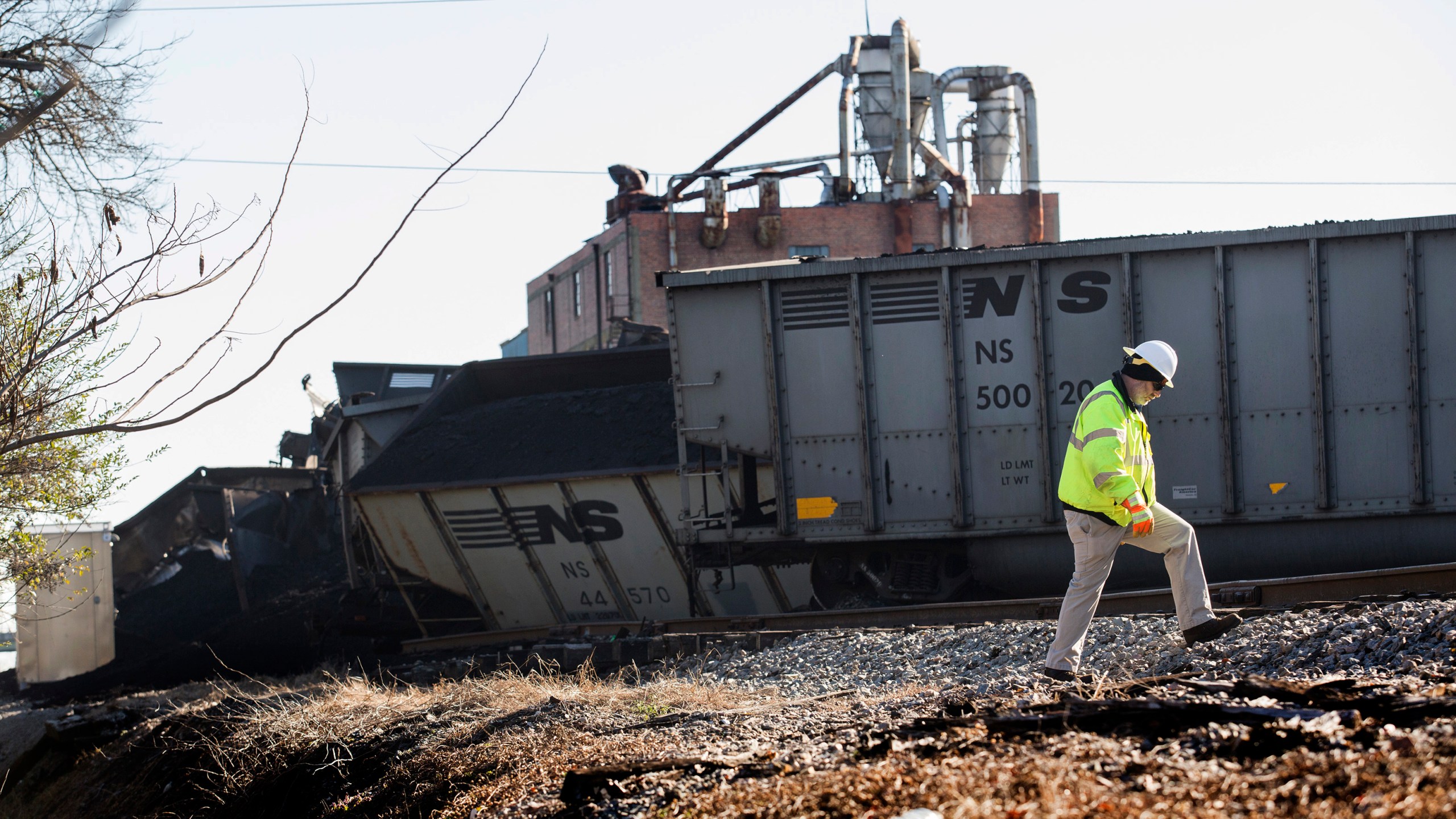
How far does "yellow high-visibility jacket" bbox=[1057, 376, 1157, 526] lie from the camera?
579 cm

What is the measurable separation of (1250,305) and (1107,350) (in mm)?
1144

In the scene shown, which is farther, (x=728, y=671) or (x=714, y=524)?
(x=714, y=524)

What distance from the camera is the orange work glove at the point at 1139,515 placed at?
5.78 m

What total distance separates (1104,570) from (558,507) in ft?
22.3

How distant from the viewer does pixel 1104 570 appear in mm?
5941

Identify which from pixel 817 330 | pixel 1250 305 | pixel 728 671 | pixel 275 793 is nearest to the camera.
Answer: pixel 275 793

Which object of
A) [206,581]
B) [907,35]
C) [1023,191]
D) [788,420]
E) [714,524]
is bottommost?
[206,581]

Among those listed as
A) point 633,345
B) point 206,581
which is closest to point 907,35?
point 633,345

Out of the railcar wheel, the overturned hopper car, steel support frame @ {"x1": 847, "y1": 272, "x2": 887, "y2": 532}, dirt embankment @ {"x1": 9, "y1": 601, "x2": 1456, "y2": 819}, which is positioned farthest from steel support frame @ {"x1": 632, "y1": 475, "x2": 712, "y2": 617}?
dirt embankment @ {"x1": 9, "y1": 601, "x2": 1456, "y2": 819}

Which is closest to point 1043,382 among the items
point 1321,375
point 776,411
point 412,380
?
point 1321,375

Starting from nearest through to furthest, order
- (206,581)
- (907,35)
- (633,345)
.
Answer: (633,345) → (206,581) → (907,35)

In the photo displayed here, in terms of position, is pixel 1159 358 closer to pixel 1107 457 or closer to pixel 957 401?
pixel 1107 457

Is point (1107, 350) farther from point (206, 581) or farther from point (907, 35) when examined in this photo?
point (907, 35)

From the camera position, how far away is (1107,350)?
9.64 meters
